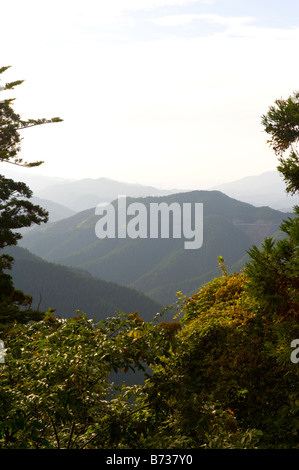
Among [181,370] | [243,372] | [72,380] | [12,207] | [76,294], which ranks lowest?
[76,294]

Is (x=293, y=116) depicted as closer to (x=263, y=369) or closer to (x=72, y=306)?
(x=263, y=369)

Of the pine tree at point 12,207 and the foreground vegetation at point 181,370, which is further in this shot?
the pine tree at point 12,207

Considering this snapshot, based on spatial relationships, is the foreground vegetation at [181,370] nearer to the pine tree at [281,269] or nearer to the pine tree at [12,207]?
the pine tree at [281,269]

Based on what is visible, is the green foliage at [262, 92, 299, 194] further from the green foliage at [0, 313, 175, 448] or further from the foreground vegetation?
the green foliage at [0, 313, 175, 448]

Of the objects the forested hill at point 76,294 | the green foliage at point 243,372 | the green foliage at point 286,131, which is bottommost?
the forested hill at point 76,294

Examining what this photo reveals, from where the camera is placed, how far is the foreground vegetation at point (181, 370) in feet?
20.6

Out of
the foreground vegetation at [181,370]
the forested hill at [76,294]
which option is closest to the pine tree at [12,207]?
the foreground vegetation at [181,370]

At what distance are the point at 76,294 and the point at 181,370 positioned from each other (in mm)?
179993

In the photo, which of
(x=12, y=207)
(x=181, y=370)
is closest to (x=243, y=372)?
(x=181, y=370)

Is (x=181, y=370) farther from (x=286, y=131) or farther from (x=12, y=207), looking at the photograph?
(x=12, y=207)

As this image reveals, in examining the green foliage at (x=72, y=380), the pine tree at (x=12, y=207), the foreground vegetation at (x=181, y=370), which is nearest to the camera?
the green foliage at (x=72, y=380)

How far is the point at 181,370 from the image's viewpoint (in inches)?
379

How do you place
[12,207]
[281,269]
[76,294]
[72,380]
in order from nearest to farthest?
[72,380], [281,269], [12,207], [76,294]

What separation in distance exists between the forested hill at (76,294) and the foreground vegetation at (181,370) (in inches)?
6611
